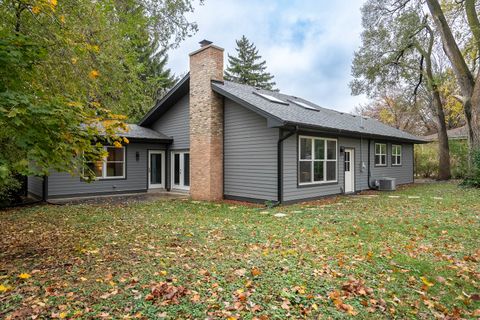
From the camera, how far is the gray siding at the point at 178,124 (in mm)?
13844

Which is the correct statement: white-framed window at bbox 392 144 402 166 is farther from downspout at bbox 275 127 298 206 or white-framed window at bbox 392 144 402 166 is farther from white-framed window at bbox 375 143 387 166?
downspout at bbox 275 127 298 206

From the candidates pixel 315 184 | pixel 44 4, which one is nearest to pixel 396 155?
pixel 315 184

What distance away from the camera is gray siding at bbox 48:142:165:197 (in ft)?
39.0

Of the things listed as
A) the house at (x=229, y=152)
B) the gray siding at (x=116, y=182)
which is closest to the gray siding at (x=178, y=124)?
the house at (x=229, y=152)

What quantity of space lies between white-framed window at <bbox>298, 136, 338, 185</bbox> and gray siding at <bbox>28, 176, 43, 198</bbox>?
391 inches

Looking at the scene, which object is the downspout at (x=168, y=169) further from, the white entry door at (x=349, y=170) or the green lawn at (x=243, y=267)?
the white entry door at (x=349, y=170)

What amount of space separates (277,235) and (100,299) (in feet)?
11.9

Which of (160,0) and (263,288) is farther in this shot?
(160,0)

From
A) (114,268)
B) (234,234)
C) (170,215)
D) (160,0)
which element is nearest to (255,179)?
(170,215)

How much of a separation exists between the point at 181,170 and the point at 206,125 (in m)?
3.67

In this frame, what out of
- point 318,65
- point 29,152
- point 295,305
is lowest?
point 295,305

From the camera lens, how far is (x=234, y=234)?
20.3ft

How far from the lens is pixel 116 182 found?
44.4 feet

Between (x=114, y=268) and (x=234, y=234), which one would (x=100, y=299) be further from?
(x=234, y=234)
